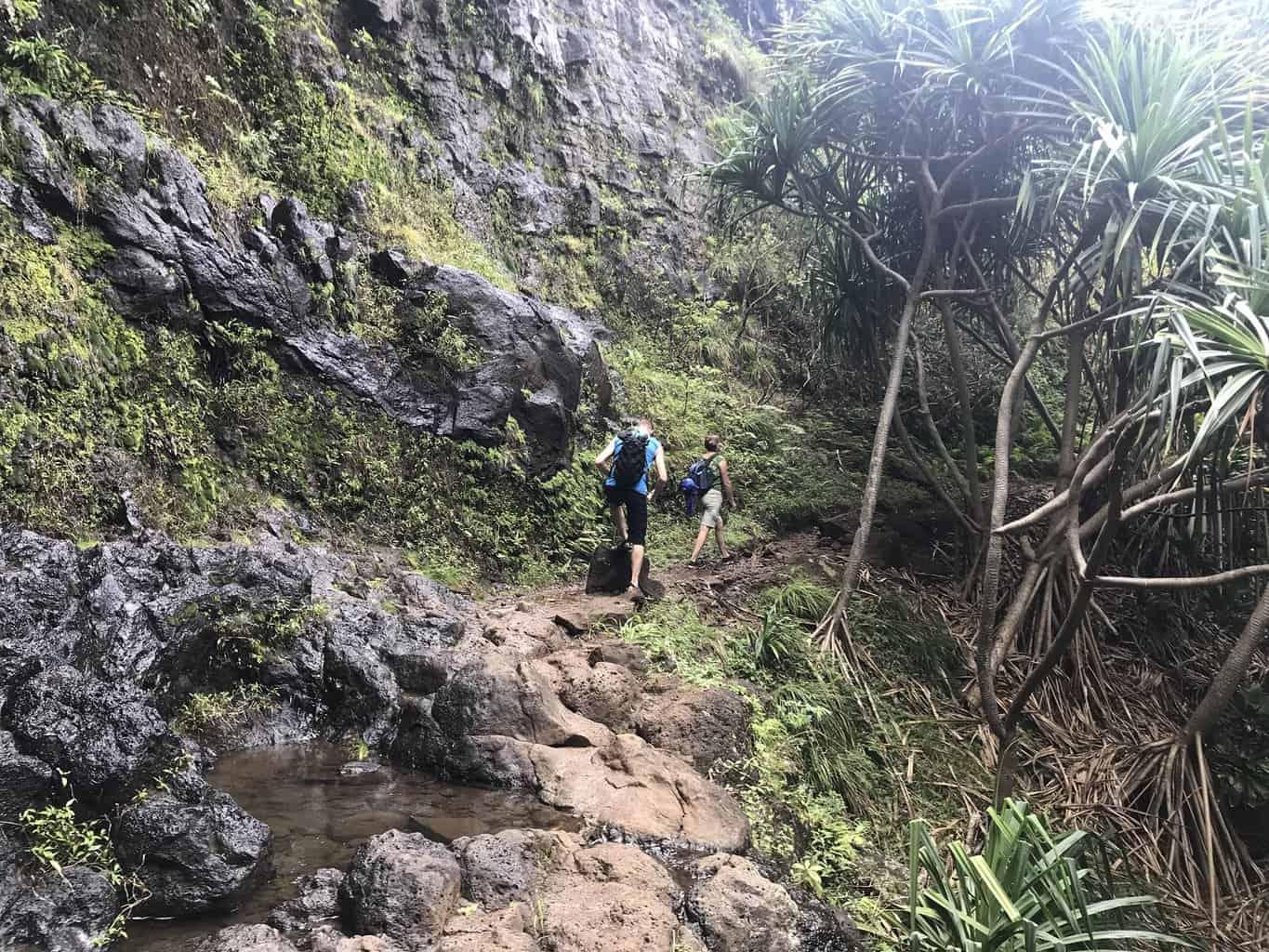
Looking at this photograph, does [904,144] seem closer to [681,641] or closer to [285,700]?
[681,641]

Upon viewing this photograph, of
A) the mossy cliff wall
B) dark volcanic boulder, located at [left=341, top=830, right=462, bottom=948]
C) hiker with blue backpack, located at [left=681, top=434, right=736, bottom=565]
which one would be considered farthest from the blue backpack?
dark volcanic boulder, located at [left=341, top=830, right=462, bottom=948]

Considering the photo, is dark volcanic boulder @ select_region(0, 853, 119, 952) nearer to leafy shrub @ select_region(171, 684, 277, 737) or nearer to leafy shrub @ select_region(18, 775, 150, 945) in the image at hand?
leafy shrub @ select_region(18, 775, 150, 945)

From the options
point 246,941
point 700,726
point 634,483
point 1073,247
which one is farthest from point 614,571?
point 246,941

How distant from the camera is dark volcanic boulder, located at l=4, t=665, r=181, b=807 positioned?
8.95 feet

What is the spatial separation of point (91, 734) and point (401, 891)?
4.36ft

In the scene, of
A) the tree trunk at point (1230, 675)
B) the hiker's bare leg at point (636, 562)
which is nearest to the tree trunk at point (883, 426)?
the hiker's bare leg at point (636, 562)

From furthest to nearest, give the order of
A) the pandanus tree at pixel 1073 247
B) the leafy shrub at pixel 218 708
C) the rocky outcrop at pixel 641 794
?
the leafy shrub at pixel 218 708, the pandanus tree at pixel 1073 247, the rocky outcrop at pixel 641 794

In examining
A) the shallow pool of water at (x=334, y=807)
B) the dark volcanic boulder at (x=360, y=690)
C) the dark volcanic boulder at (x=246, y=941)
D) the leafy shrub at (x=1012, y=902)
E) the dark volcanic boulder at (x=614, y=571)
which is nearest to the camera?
the dark volcanic boulder at (x=246, y=941)

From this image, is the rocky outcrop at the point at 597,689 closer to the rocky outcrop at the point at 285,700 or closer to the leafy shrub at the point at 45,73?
the rocky outcrop at the point at 285,700

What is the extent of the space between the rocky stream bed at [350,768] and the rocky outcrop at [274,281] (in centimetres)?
204

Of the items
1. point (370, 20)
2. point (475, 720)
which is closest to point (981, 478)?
point (475, 720)

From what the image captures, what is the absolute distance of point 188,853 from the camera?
2.57 m

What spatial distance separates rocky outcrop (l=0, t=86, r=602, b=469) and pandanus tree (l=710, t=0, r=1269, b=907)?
262cm

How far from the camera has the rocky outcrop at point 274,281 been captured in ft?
18.1
